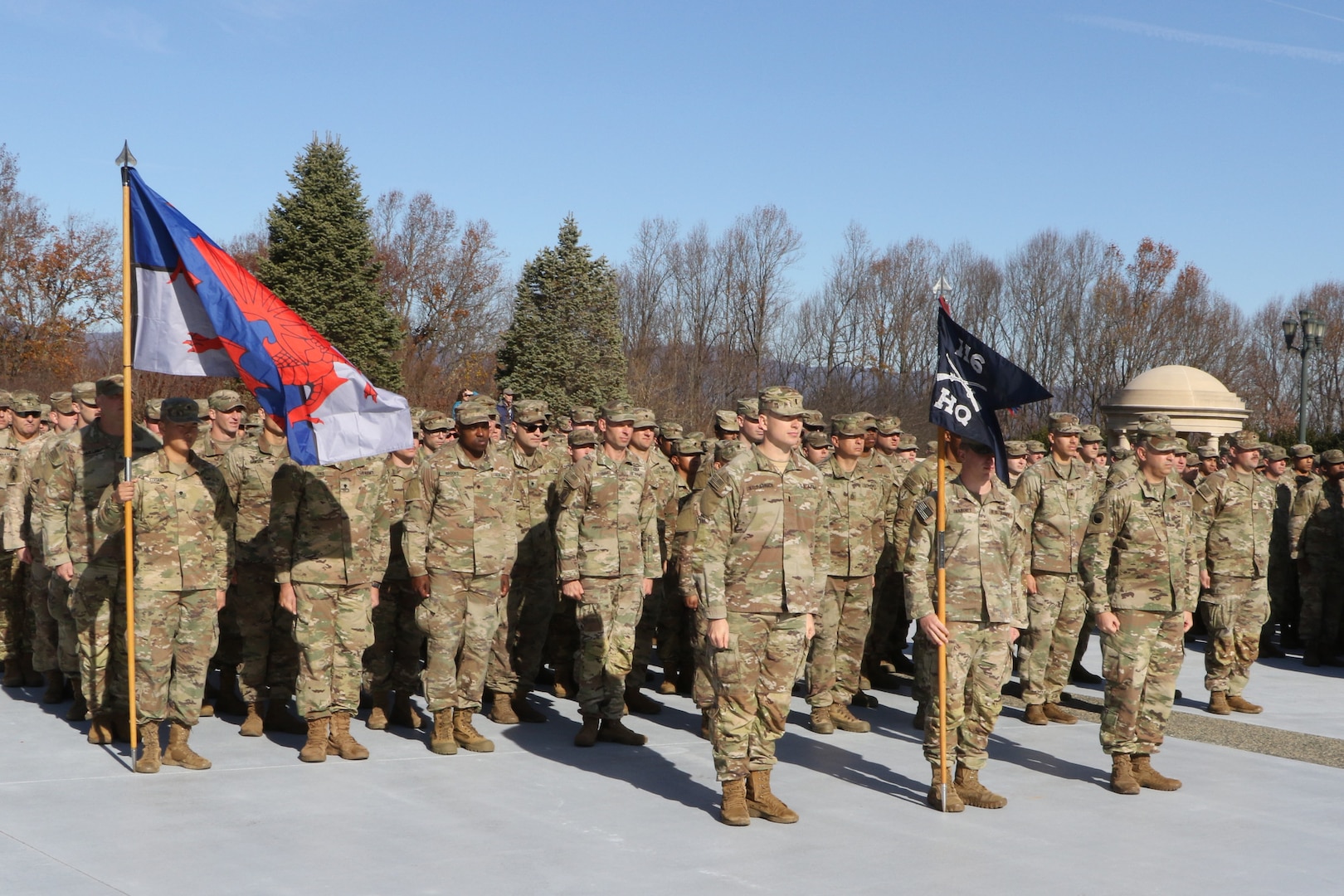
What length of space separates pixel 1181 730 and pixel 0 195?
46.5 m

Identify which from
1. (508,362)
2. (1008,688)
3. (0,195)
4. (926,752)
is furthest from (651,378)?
(926,752)

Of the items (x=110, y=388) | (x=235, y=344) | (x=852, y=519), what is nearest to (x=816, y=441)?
(x=852, y=519)

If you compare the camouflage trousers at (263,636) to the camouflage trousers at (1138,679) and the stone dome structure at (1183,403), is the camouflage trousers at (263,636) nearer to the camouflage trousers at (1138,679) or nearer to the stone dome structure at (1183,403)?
the camouflage trousers at (1138,679)

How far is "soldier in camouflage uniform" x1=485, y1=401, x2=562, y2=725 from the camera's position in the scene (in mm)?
10023

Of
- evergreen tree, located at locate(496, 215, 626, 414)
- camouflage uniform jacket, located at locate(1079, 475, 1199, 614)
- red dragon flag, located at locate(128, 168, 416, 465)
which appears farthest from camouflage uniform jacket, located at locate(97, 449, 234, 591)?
evergreen tree, located at locate(496, 215, 626, 414)

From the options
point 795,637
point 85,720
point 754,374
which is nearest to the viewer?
point 795,637

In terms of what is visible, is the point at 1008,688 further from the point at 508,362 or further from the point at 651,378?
the point at 651,378

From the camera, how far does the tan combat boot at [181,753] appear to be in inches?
317

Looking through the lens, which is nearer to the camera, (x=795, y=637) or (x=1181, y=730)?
(x=795, y=637)

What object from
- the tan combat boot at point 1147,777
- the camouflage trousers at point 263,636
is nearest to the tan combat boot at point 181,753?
the camouflage trousers at point 263,636

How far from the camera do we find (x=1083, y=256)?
59594mm

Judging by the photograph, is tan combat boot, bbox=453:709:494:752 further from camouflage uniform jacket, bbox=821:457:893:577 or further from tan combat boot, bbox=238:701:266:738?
camouflage uniform jacket, bbox=821:457:893:577

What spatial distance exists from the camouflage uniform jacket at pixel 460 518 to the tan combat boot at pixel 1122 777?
13.6ft

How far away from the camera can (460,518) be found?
8891 mm
